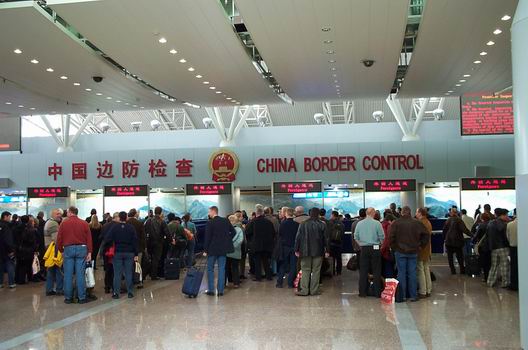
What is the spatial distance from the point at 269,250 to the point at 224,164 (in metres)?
11.8

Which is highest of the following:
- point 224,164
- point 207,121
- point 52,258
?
point 207,121

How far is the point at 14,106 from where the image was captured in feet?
59.2

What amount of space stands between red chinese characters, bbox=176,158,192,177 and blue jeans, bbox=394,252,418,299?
15112 mm

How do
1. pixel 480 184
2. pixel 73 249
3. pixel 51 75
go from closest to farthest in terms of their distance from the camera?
1. pixel 73 249
2. pixel 51 75
3. pixel 480 184

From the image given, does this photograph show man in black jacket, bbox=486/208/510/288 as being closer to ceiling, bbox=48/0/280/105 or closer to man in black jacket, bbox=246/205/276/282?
man in black jacket, bbox=246/205/276/282

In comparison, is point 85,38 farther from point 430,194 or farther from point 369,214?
point 430,194

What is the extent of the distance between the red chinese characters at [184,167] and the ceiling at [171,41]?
7.61 m

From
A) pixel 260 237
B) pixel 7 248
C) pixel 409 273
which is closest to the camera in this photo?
pixel 409 273

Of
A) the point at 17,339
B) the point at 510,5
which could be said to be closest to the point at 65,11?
the point at 17,339

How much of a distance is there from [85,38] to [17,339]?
6.23 meters

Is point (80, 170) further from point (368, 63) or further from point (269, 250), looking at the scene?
point (368, 63)

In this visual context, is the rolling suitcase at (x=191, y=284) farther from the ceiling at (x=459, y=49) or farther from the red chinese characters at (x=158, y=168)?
the red chinese characters at (x=158, y=168)

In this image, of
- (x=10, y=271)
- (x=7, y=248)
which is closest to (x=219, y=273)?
(x=7, y=248)

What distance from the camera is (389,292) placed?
357 inches
